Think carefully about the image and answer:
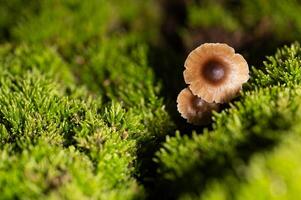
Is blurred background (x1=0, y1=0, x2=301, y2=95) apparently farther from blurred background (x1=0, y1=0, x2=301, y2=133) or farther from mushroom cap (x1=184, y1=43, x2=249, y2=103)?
mushroom cap (x1=184, y1=43, x2=249, y2=103)

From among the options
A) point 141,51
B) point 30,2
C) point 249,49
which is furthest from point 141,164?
point 30,2

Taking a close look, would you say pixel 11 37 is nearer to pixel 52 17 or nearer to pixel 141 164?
pixel 52 17

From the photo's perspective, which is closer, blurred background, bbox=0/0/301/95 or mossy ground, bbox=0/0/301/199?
mossy ground, bbox=0/0/301/199

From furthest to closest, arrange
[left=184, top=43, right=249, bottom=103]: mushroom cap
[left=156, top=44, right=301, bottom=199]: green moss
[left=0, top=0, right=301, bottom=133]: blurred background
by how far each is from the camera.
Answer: [left=0, top=0, right=301, bottom=133]: blurred background → [left=184, top=43, right=249, bottom=103]: mushroom cap → [left=156, top=44, right=301, bottom=199]: green moss

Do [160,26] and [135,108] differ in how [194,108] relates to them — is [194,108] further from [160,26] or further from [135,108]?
[160,26]

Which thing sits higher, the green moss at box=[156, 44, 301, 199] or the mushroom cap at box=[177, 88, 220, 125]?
the mushroom cap at box=[177, 88, 220, 125]

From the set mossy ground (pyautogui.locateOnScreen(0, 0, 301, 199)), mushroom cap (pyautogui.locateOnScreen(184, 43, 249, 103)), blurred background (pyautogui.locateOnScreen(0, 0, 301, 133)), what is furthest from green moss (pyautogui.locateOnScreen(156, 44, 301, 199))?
blurred background (pyautogui.locateOnScreen(0, 0, 301, 133))

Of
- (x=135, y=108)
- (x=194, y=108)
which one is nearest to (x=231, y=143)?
(x=194, y=108)
